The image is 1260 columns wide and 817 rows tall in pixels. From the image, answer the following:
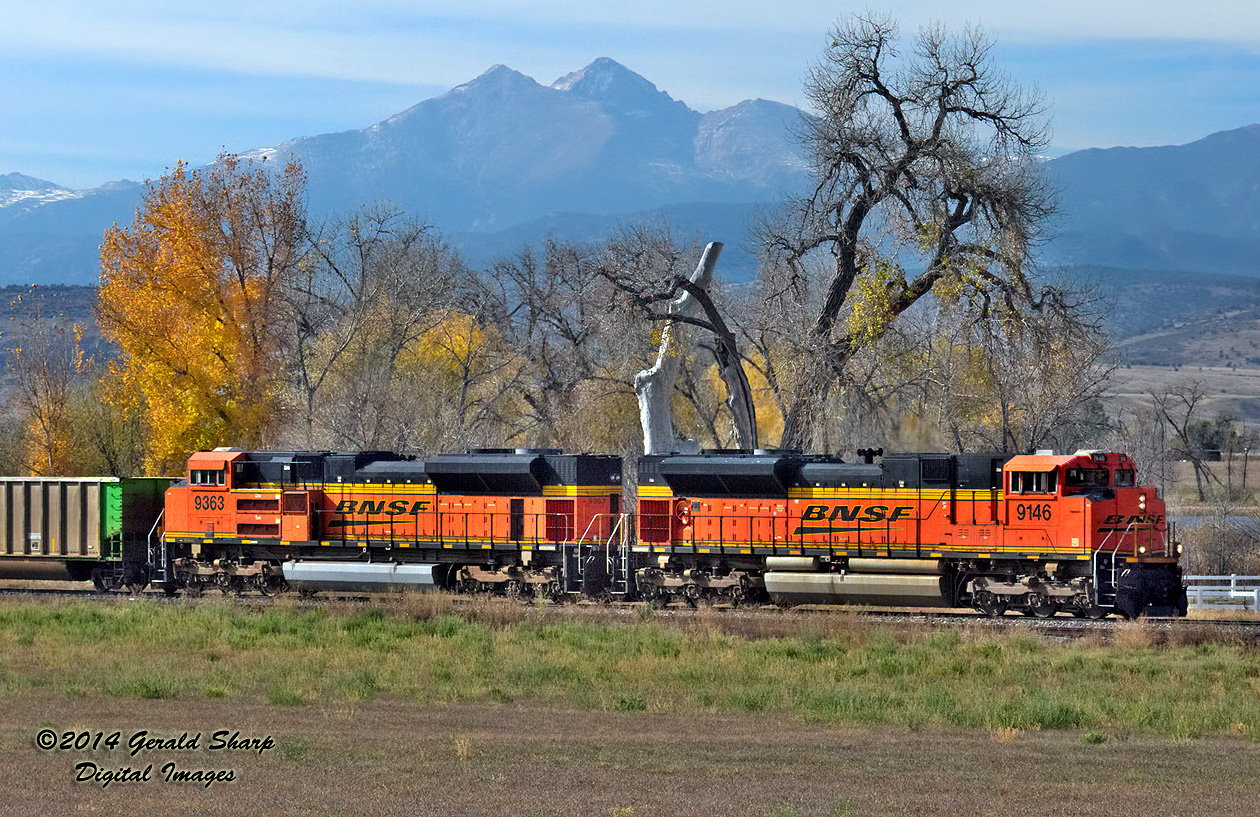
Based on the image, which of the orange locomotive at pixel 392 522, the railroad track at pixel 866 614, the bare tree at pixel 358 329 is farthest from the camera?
the bare tree at pixel 358 329

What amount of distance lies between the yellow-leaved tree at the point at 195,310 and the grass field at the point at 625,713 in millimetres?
21940

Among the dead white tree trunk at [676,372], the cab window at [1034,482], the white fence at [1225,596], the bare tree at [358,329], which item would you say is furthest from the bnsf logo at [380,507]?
the white fence at [1225,596]

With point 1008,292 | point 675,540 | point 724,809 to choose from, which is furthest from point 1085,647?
point 1008,292

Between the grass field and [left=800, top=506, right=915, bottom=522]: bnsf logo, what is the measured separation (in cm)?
253

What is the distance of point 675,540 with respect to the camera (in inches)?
1199

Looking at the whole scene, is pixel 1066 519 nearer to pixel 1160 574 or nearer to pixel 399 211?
pixel 1160 574

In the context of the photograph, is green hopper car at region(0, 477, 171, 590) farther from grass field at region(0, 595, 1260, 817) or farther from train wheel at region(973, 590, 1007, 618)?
train wheel at region(973, 590, 1007, 618)

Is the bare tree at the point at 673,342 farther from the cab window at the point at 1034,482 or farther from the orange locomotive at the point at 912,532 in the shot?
the cab window at the point at 1034,482

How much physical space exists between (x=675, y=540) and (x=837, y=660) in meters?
9.00

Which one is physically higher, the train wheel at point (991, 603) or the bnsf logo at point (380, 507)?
the bnsf logo at point (380, 507)

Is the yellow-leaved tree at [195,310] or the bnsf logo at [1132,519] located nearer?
the bnsf logo at [1132,519]

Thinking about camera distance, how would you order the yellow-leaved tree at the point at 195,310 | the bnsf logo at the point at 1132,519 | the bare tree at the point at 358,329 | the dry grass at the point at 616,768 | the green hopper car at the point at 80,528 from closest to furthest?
the dry grass at the point at 616,768 → the bnsf logo at the point at 1132,519 → the green hopper car at the point at 80,528 → the yellow-leaved tree at the point at 195,310 → the bare tree at the point at 358,329

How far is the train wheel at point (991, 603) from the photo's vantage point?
2753 centimetres

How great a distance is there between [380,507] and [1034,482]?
15.3 m
